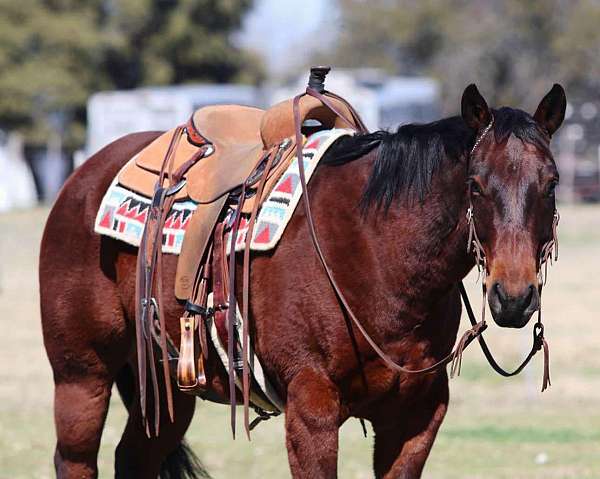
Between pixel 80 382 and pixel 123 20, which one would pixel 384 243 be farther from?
pixel 123 20

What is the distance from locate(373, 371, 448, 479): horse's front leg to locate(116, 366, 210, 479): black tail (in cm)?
161

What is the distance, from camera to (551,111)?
4332 millimetres

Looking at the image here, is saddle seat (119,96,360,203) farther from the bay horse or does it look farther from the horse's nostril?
the horse's nostril

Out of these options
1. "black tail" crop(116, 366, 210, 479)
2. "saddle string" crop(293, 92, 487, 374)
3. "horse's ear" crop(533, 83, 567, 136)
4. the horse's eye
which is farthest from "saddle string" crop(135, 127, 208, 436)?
the horse's eye

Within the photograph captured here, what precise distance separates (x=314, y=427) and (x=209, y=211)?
1.04 meters

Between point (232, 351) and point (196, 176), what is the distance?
2.73 ft

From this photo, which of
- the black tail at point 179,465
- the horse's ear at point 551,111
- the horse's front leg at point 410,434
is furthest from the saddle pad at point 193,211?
the black tail at point 179,465

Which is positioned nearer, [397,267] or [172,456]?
[397,267]

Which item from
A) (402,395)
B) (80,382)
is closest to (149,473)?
(80,382)

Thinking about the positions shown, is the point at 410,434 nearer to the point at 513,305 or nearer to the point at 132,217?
the point at 513,305

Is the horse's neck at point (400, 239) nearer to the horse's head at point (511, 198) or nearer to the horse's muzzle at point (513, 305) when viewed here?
the horse's head at point (511, 198)

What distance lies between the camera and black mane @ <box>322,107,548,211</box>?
4.43 metres

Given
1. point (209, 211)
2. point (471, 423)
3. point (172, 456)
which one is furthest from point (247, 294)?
point (471, 423)

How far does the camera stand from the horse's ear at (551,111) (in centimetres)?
430
